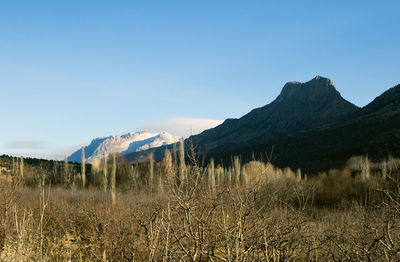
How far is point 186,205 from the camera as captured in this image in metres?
3.11

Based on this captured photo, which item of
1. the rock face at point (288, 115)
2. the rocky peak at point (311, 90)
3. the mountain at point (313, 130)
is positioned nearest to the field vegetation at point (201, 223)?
the mountain at point (313, 130)

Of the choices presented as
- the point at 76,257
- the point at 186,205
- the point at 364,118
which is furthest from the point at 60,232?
the point at 364,118

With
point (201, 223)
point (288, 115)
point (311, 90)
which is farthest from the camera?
point (311, 90)

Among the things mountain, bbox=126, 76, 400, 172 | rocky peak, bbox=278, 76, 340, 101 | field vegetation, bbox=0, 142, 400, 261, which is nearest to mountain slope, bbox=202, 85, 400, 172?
mountain, bbox=126, 76, 400, 172

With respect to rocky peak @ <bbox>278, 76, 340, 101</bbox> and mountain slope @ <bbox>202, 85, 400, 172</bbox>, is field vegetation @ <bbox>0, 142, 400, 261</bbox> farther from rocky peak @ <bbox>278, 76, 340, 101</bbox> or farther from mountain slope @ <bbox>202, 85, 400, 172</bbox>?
rocky peak @ <bbox>278, 76, 340, 101</bbox>

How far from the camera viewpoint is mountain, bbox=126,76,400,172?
4984 cm

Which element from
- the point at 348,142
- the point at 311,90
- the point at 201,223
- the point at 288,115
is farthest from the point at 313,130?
the point at 201,223

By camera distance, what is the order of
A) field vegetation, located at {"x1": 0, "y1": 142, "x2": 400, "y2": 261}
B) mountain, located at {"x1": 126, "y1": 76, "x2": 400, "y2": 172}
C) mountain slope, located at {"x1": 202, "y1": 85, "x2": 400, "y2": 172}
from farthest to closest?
1. mountain, located at {"x1": 126, "y1": 76, "x2": 400, "y2": 172}
2. mountain slope, located at {"x1": 202, "y1": 85, "x2": 400, "y2": 172}
3. field vegetation, located at {"x1": 0, "y1": 142, "x2": 400, "y2": 261}

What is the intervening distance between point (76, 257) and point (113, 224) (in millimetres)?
890

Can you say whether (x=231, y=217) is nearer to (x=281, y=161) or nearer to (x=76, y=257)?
(x=76, y=257)

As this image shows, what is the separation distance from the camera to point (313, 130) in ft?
249

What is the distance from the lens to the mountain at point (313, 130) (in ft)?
164

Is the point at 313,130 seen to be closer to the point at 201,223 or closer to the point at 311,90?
the point at 311,90

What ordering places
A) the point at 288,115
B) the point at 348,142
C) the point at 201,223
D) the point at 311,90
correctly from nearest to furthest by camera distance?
the point at 201,223
the point at 348,142
the point at 288,115
the point at 311,90
